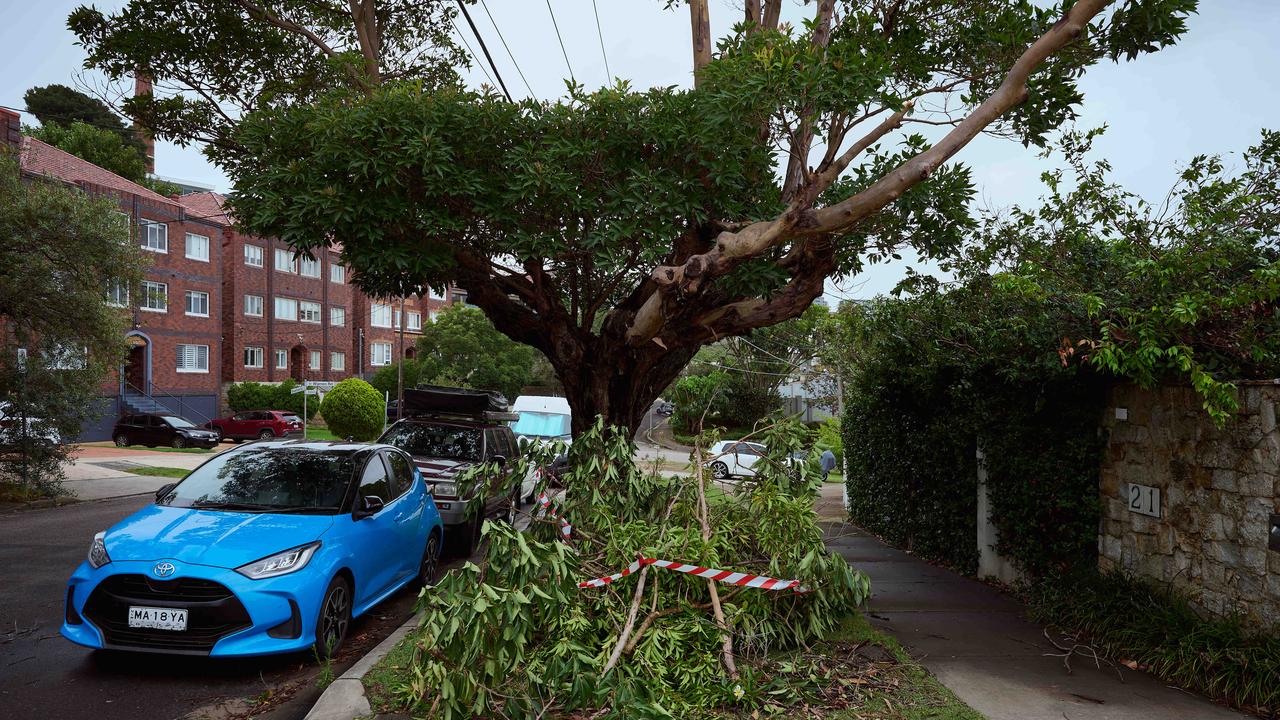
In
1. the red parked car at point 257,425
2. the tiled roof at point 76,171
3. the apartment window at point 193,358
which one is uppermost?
the tiled roof at point 76,171

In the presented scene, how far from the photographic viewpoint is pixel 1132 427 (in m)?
6.50

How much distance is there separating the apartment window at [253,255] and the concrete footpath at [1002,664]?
40467 millimetres

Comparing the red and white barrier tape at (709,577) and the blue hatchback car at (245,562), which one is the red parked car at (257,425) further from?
the red and white barrier tape at (709,577)

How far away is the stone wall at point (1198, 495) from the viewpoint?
5.19m

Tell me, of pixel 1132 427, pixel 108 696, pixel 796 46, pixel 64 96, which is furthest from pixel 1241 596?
pixel 64 96

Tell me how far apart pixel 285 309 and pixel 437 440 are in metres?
37.4

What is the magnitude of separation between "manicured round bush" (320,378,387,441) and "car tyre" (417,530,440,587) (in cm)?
2026

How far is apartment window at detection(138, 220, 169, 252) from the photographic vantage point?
111 ft

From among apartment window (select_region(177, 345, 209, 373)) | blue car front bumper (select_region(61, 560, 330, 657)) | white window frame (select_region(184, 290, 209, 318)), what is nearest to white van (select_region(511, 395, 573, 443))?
blue car front bumper (select_region(61, 560, 330, 657))

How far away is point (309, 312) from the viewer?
46125 mm

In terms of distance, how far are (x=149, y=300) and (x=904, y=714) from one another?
60.1 feet

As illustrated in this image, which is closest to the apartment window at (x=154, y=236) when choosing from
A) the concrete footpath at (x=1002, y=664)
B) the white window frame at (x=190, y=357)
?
the white window frame at (x=190, y=357)

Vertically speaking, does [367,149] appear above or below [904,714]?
above

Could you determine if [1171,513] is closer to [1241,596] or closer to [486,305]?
[1241,596]
